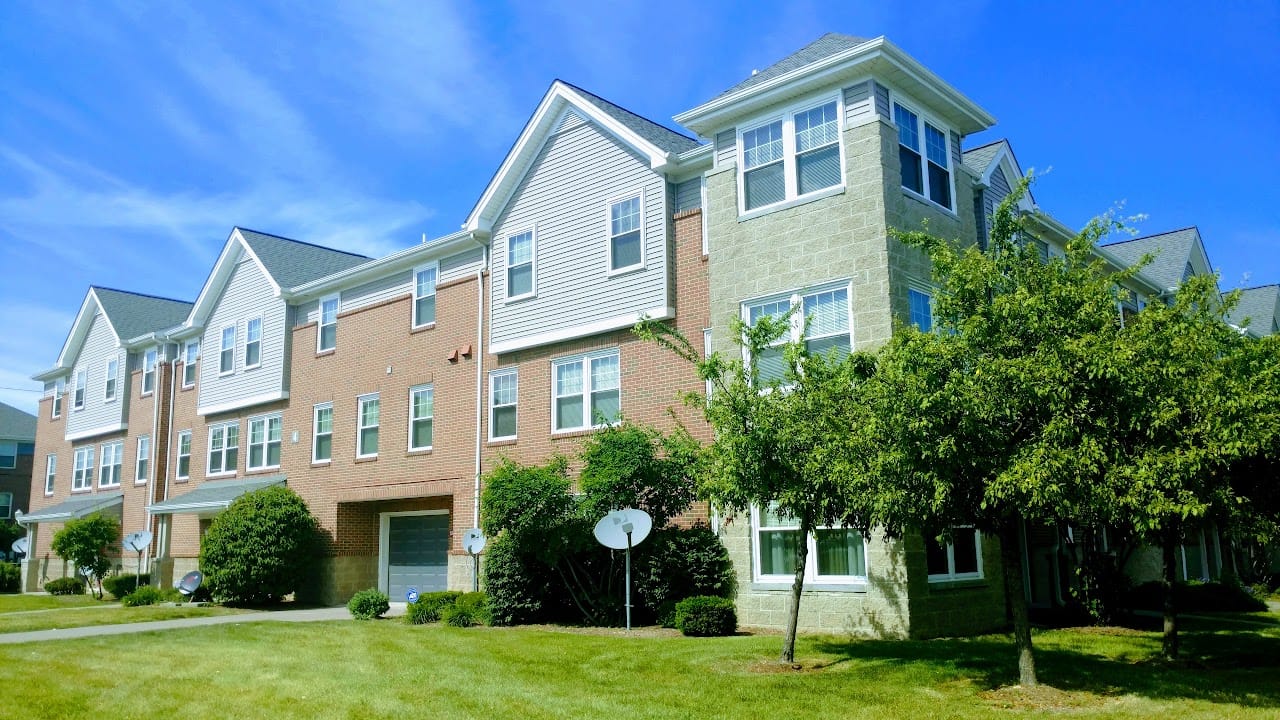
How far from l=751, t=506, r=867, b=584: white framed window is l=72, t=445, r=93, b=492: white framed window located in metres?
32.5

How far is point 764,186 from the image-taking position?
1822 cm

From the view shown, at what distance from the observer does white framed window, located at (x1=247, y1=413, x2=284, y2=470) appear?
30.1 m

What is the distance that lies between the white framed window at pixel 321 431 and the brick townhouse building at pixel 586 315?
0.08m

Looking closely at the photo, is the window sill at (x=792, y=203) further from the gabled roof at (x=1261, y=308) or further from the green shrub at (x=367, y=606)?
the gabled roof at (x=1261, y=308)

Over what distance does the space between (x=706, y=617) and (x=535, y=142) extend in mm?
11870

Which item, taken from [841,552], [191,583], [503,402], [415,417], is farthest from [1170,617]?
[191,583]

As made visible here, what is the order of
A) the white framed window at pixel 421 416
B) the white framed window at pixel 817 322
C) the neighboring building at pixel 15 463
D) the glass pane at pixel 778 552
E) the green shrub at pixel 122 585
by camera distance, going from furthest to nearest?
the neighboring building at pixel 15 463, the green shrub at pixel 122 585, the white framed window at pixel 421 416, the glass pane at pixel 778 552, the white framed window at pixel 817 322

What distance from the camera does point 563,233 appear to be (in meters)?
22.1

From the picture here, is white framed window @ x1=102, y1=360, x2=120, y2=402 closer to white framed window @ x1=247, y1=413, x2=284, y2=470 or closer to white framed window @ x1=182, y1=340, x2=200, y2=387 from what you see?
white framed window @ x1=182, y1=340, x2=200, y2=387

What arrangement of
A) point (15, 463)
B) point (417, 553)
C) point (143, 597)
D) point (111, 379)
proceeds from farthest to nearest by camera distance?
point (15, 463) → point (111, 379) → point (143, 597) → point (417, 553)

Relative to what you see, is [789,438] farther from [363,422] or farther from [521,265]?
[363,422]

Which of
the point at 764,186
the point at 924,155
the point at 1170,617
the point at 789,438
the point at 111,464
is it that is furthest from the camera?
the point at 111,464

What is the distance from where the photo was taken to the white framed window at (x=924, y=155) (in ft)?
57.5

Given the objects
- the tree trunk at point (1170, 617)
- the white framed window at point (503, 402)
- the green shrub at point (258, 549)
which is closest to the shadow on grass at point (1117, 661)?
the tree trunk at point (1170, 617)
